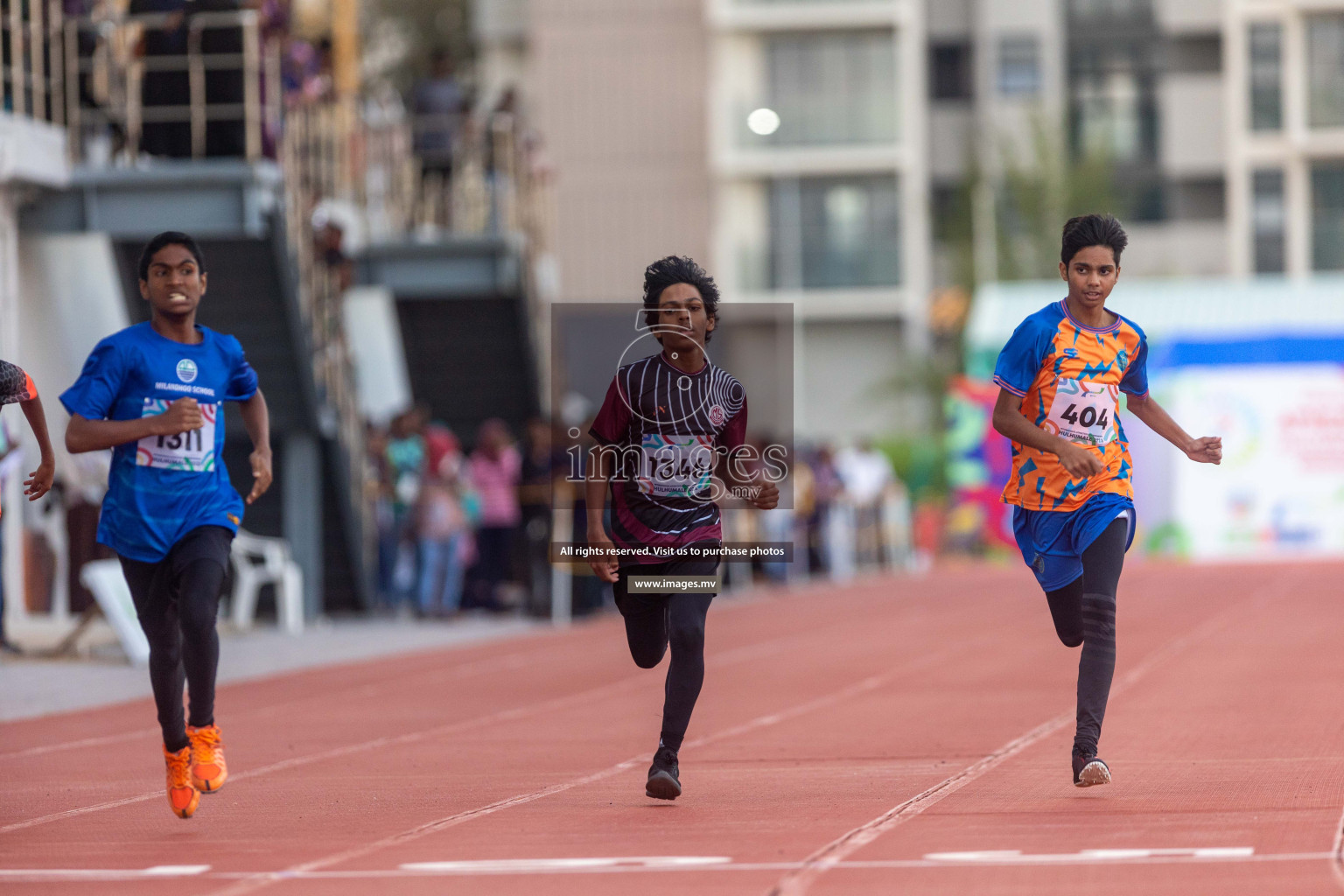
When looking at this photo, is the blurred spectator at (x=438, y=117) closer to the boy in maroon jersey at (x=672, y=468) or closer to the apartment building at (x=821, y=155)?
the boy in maroon jersey at (x=672, y=468)

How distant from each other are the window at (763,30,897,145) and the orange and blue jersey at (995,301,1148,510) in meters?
39.5

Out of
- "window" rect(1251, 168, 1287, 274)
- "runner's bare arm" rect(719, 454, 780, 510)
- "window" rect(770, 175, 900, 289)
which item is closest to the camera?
"runner's bare arm" rect(719, 454, 780, 510)

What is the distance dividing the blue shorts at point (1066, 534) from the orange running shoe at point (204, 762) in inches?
114

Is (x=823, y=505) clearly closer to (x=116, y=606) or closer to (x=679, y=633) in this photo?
(x=116, y=606)

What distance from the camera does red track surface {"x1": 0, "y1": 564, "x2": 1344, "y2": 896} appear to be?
247 inches

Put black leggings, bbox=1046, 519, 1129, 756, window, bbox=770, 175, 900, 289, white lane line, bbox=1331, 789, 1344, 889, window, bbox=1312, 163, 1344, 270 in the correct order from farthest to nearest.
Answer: window, bbox=1312, 163, 1344, 270, window, bbox=770, 175, 900, 289, black leggings, bbox=1046, 519, 1129, 756, white lane line, bbox=1331, 789, 1344, 889

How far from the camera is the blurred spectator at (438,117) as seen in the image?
77.3 ft

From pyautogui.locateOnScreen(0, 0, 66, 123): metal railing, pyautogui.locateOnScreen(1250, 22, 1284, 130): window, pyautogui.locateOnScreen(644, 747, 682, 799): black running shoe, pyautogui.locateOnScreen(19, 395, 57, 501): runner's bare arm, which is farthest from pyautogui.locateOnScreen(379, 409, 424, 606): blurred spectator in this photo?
pyautogui.locateOnScreen(1250, 22, 1284, 130): window

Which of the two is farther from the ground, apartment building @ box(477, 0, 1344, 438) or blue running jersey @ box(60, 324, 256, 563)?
apartment building @ box(477, 0, 1344, 438)

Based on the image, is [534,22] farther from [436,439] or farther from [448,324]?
[436,439]

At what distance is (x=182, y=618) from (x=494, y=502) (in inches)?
551

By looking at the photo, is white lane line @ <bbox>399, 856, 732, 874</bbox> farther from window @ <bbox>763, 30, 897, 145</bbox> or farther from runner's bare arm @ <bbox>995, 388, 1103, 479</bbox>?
window @ <bbox>763, 30, 897, 145</bbox>

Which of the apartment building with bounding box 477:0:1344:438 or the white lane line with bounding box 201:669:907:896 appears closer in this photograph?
the white lane line with bounding box 201:669:907:896

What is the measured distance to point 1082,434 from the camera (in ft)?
25.8
